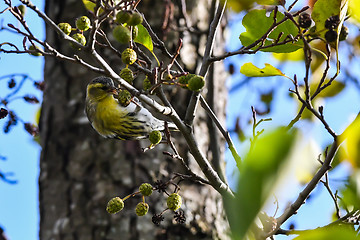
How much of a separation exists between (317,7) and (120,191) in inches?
62.4

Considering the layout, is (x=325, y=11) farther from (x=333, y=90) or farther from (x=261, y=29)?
(x=333, y=90)

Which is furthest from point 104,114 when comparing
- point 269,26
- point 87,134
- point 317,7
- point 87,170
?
point 317,7

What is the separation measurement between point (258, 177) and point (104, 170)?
2226mm

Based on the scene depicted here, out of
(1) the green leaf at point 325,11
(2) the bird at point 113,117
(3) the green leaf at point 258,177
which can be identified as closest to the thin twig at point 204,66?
(1) the green leaf at point 325,11

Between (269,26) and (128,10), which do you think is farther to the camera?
(269,26)

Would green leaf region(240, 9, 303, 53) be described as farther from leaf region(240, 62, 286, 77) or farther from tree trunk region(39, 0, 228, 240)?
tree trunk region(39, 0, 228, 240)

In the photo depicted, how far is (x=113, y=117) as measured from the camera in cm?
271

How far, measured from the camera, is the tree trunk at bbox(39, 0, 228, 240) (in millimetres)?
2475

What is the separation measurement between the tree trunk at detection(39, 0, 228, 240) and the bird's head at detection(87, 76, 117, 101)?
0.57 ft

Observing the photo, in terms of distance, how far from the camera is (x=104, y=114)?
2.69 m

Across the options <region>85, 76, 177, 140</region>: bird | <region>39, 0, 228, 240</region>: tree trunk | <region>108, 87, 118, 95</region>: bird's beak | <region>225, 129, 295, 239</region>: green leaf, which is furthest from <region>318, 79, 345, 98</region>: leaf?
<region>225, 129, 295, 239</region>: green leaf

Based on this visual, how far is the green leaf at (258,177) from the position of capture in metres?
0.42

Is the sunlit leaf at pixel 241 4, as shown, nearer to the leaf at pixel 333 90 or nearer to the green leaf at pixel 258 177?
the green leaf at pixel 258 177

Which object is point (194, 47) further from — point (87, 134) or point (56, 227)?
point (56, 227)
